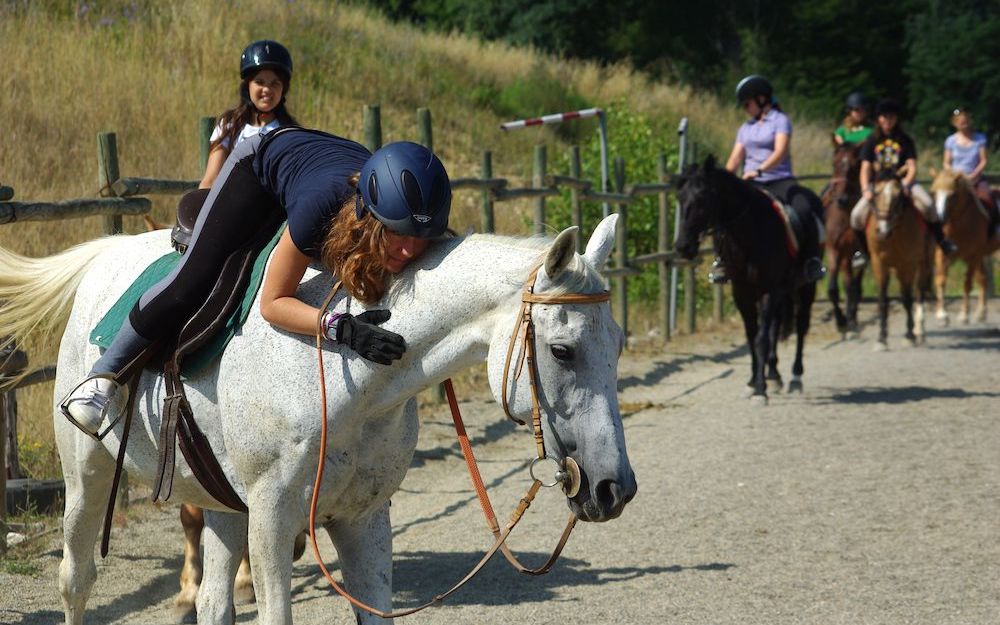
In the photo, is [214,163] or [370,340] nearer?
[370,340]

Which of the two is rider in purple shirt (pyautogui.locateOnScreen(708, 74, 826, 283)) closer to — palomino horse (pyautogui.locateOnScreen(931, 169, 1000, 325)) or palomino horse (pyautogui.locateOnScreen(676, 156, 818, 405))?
palomino horse (pyautogui.locateOnScreen(676, 156, 818, 405))

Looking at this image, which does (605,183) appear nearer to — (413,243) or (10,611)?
(10,611)

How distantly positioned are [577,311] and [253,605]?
2.84 metres

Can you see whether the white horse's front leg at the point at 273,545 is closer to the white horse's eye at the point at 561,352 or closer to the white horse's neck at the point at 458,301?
the white horse's neck at the point at 458,301

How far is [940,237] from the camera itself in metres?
14.2

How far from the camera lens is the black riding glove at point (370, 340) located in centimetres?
311

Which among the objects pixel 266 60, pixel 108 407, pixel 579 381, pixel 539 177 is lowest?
pixel 108 407

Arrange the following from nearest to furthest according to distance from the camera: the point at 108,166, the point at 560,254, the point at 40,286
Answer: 1. the point at 560,254
2. the point at 40,286
3. the point at 108,166

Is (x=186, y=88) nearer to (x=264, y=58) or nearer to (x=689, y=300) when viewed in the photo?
(x=689, y=300)

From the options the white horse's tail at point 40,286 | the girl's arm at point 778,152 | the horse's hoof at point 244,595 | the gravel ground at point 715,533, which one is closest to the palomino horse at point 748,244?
the gravel ground at point 715,533

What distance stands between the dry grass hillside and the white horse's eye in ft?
8.87

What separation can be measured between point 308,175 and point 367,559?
1.13 meters

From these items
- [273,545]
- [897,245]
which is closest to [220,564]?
[273,545]

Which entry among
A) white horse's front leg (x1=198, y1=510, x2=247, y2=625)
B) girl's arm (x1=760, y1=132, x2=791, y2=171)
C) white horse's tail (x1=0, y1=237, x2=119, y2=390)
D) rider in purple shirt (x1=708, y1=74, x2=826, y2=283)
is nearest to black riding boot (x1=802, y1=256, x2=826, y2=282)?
rider in purple shirt (x1=708, y1=74, x2=826, y2=283)
